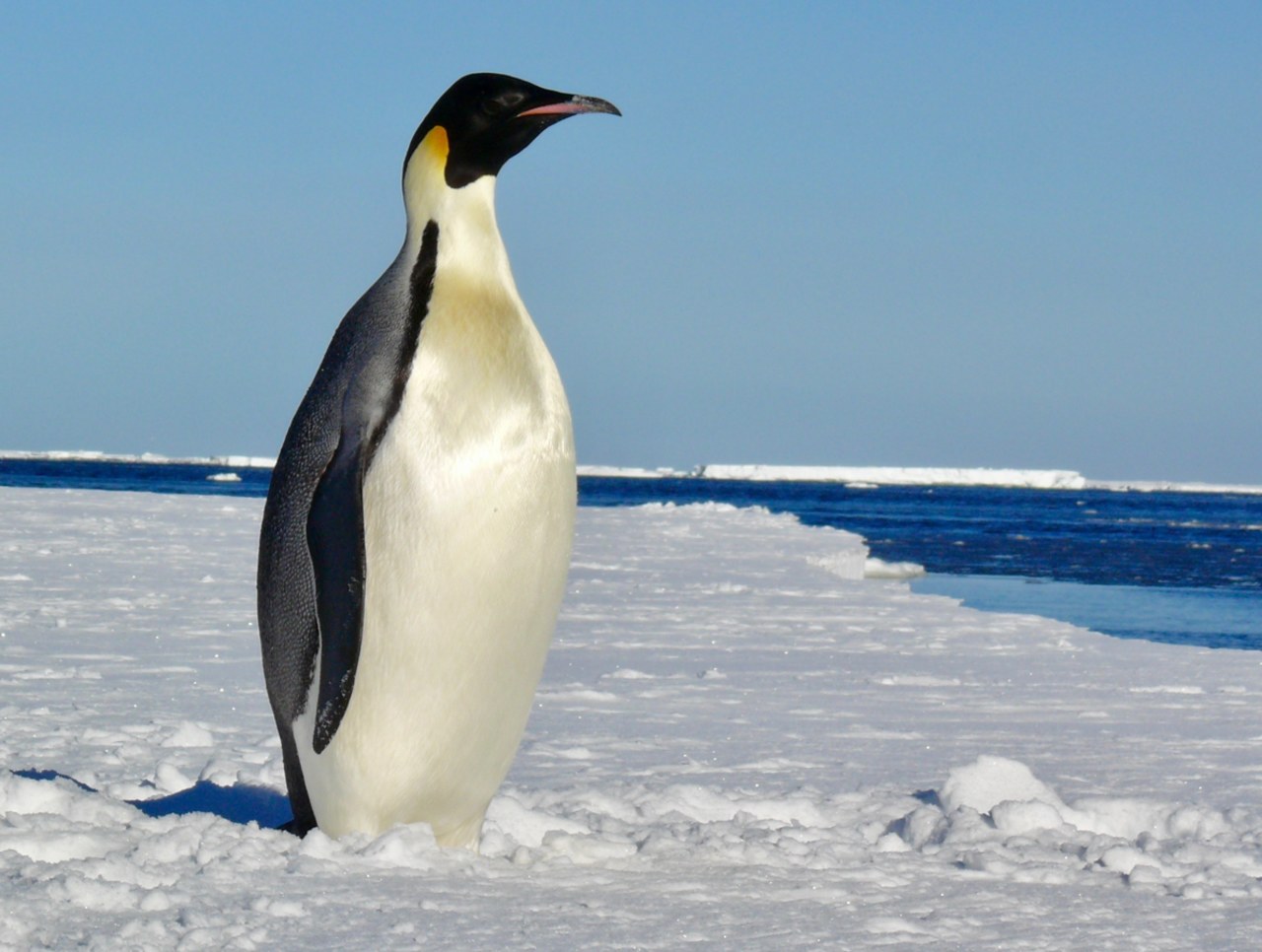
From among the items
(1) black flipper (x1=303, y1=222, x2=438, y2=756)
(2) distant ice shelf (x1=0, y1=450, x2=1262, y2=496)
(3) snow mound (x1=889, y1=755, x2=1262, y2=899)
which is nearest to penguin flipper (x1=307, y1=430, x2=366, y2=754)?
(1) black flipper (x1=303, y1=222, x2=438, y2=756)

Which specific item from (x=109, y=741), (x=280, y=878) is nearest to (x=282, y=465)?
(x=280, y=878)

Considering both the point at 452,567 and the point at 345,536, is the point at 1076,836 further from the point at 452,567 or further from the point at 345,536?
the point at 345,536

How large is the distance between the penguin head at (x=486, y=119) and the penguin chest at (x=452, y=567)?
306 mm

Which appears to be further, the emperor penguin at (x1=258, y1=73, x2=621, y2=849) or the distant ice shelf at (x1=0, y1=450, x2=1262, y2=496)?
the distant ice shelf at (x1=0, y1=450, x2=1262, y2=496)

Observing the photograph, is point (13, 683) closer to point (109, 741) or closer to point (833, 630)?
point (109, 741)

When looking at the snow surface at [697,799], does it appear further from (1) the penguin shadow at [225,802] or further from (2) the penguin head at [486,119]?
(2) the penguin head at [486,119]

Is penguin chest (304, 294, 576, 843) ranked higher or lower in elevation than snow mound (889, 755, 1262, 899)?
higher

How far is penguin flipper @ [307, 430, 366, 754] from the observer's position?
115 inches

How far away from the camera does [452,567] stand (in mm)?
2939

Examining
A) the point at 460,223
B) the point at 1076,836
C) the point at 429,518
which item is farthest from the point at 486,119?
the point at 1076,836

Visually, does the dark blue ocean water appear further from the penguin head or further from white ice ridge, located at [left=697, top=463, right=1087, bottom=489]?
white ice ridge, located at [left=697, top=463, right=1087, bottom=489]

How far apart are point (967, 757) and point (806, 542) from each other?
1421cm

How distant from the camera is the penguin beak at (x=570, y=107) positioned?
3098 mm

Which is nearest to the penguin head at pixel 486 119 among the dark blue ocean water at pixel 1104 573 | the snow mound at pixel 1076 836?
the snow mound at pixel 1076 836
